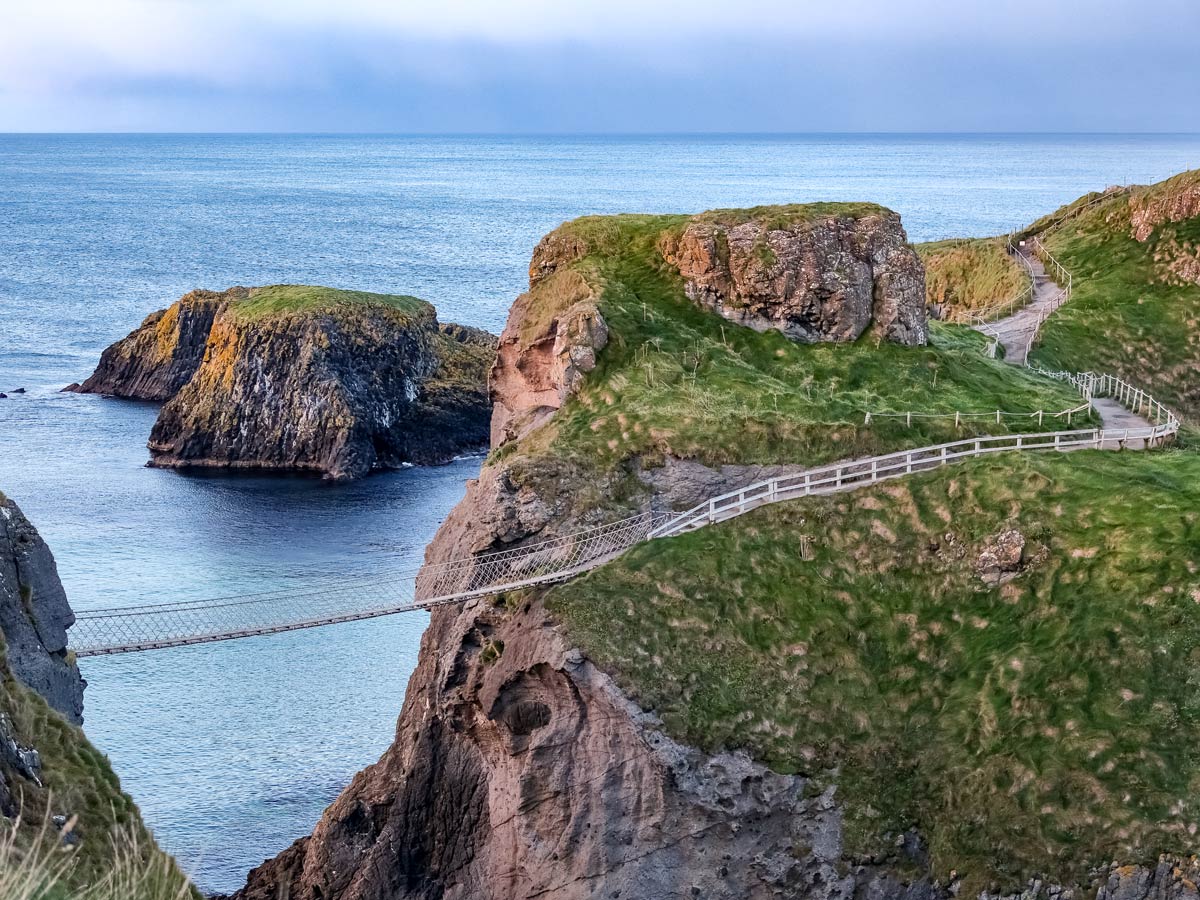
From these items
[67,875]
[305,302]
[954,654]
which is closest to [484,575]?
[954,654]

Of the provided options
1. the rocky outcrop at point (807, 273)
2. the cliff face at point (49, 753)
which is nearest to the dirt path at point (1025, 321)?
the rocky outcrop at point (807, 273)

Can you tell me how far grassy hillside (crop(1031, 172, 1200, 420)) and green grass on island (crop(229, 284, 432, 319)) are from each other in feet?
128

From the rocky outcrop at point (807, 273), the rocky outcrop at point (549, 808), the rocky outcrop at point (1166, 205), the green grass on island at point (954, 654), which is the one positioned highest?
the rocky outcrop at point (1166, 205)

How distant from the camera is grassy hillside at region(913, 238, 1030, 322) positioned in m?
84.5

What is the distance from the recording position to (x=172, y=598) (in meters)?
62.6

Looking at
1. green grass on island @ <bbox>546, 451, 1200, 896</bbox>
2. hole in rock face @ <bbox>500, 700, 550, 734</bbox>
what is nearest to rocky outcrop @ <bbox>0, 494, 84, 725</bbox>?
hole in rock face @ <bbox>500, 700, 550, 734</bbox>

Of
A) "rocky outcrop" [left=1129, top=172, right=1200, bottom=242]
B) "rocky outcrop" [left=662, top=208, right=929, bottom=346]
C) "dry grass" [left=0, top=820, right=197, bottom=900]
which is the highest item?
"rocky outcrop" [left=1129, top=172, right=1200, bottom=242]

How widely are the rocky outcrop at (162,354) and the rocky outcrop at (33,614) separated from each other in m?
69.4

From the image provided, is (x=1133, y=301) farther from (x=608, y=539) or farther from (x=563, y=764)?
(x=563, y=764)

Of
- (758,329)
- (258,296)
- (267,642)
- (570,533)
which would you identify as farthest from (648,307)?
(258,296)

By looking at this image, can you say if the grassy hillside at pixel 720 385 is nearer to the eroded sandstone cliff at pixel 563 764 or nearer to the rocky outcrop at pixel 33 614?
the eroded sandstone cliff at pixel 563 764

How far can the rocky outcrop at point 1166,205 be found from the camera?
8306cm

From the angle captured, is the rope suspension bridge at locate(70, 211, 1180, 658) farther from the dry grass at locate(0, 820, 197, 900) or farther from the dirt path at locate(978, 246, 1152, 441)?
the dry grass at locate(0, 820, 197, 900)

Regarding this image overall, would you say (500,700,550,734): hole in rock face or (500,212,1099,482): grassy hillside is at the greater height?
(500,212,1099,482): grassy hillside
